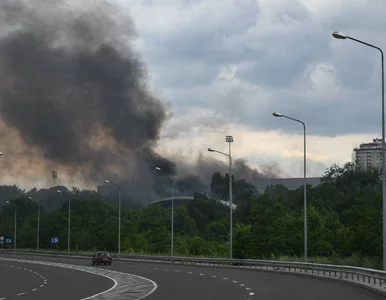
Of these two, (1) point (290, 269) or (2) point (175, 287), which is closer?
(2) point (175, 287)

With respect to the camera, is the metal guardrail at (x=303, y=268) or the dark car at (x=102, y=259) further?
the dark car at (x=102, y=259)

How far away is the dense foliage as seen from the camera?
242 ft

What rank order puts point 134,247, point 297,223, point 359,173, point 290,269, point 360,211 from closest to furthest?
1. point 290,269
2. point 360,211
3. point 297,223
4. point 134,247
5. point 359,173

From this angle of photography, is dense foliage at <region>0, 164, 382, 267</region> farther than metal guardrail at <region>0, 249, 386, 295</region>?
Yes

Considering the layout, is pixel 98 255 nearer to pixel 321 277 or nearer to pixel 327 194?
pixel 321 277

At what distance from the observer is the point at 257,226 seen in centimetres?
8731

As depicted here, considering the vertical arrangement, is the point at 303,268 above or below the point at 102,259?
above

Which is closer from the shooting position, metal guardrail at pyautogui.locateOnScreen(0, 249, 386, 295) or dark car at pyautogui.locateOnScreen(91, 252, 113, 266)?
metal guardrail at pyautogui.locateOnScreen(0, 249, 386, 295)

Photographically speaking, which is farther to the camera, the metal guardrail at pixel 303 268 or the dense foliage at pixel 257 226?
the dense foliage at pixel 257 226

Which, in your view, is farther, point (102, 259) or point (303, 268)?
point (102, 259)

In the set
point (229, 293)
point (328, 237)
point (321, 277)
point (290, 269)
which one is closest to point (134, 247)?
point (328, 237)

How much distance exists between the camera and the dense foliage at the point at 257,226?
242 ft

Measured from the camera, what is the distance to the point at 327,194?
Result: 142500 mm

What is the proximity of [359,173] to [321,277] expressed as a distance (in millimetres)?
119641
